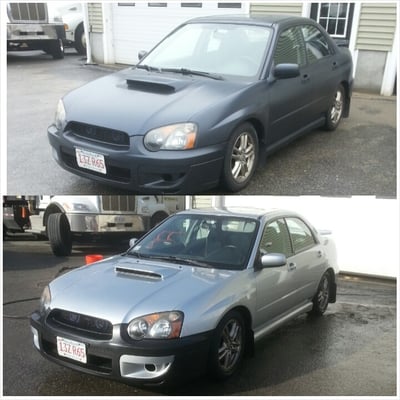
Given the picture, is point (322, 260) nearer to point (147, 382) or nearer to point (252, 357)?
point (252, 357)

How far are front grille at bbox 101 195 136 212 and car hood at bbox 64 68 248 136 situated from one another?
134 centimetres

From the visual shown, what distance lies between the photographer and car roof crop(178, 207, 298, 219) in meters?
4.02

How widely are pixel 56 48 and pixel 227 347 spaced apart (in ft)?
32.5

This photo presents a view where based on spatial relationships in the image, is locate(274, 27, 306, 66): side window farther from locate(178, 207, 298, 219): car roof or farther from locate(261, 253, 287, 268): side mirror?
locate(261, 253, 287, 268): side mirror

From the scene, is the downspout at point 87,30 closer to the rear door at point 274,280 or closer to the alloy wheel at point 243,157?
the alloy wheel at point 243,157

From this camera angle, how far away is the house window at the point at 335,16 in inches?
342

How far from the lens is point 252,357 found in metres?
3.66

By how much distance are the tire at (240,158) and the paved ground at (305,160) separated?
0.29 m

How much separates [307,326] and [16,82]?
8542 millimetres

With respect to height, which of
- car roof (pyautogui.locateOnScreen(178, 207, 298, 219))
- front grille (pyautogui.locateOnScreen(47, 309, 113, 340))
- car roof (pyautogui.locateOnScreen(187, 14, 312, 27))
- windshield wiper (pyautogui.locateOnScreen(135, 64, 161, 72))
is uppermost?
car roof (pyautogui.locateOnScreen(187, 14, 312, 27))

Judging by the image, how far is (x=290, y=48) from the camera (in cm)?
509

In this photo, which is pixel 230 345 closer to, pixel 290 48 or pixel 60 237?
pixel 290 48

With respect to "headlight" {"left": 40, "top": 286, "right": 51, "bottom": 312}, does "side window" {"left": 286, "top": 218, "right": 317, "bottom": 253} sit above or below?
below

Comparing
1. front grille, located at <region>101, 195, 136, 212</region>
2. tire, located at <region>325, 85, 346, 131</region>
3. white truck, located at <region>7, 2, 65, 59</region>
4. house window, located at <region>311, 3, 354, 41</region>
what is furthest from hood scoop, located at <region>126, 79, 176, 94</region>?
house window, located at <region>311, 3, 354, 41</region>
